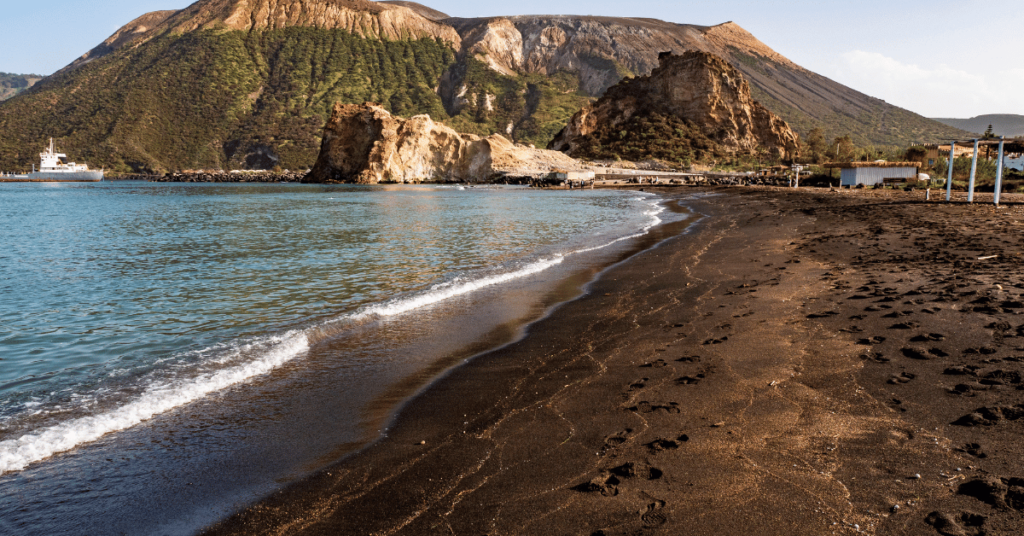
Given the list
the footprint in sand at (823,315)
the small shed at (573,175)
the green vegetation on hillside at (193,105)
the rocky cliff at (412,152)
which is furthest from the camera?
the green vegetation on hillside at (193,105)

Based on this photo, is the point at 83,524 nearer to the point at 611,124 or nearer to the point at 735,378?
the point at 735,378

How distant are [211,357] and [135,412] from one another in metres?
1.91

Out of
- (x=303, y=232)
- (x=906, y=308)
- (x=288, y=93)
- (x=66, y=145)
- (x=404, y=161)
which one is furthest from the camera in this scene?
(x=288, y=93)

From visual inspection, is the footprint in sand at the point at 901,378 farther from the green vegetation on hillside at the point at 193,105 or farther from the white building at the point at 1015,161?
the green vegetation on hillside at the point at 193,105

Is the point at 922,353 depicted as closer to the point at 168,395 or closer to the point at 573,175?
the point at 168,395

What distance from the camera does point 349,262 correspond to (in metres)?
16.9

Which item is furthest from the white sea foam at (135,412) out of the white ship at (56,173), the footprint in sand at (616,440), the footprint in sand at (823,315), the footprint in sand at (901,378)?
the white ship at (56,173)

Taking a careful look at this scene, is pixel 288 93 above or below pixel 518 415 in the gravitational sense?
above

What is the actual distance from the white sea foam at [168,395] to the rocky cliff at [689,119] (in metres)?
114

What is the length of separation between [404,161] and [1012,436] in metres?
112

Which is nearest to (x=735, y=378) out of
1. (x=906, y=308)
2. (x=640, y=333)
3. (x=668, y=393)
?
(x=668, y=393)

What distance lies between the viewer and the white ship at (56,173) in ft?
399

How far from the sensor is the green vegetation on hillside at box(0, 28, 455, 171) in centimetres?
14562

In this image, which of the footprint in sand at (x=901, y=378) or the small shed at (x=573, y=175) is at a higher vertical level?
the small shed at (x=573, y=175)
